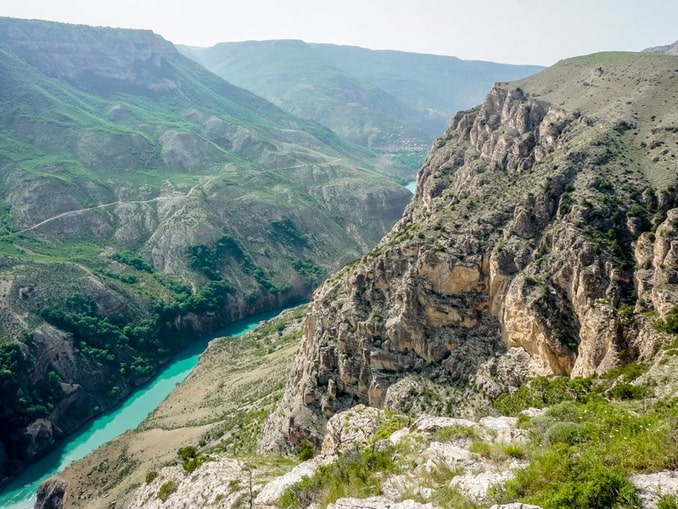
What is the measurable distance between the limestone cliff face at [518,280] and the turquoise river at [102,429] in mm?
45831

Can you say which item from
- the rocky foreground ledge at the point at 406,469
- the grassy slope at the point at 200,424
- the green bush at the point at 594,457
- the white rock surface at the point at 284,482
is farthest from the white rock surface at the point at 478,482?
the grassy slope at the point at 200,424

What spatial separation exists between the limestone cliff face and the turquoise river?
4583 cm

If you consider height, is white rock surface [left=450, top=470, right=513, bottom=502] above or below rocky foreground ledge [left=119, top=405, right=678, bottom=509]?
above

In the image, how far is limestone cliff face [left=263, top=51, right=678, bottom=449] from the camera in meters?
34.0

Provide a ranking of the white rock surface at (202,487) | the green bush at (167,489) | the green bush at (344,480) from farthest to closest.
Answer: the green bush at (167,489) < the white rock surface at (202,487) < the green bush at (344,480)

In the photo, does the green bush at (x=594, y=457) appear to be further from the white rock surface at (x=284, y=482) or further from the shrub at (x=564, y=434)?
the white rock surface at (x=284, y=482)

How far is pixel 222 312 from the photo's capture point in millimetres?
124312

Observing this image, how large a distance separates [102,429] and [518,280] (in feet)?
250

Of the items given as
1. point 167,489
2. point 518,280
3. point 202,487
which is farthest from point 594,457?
point 167,489

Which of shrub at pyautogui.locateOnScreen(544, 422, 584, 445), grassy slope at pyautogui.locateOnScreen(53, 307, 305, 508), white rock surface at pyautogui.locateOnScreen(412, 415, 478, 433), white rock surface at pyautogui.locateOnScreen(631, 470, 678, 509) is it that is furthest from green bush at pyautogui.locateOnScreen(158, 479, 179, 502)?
white rock surface at pyautogui.locateOnScreen(631, 470, 678, 509)

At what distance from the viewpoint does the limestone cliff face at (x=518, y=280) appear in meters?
34.0

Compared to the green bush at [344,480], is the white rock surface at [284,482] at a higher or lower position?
lower

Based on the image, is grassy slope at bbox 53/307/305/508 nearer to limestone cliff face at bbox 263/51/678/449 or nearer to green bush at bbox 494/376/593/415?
limestone cliff face at bbox 263/51/678/449

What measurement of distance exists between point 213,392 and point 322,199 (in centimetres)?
11593
